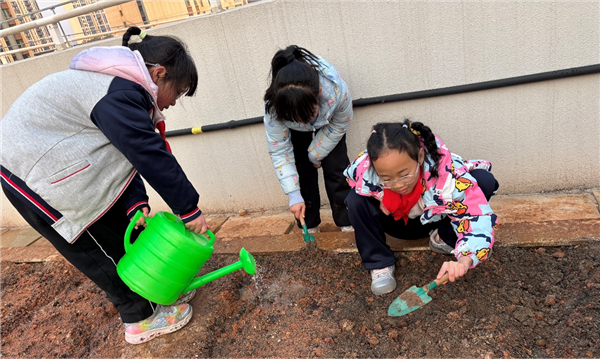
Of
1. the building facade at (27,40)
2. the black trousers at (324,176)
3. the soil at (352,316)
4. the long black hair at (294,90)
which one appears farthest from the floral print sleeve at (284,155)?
the building facade at (27,40)

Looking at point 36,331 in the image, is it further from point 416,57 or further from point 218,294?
point 416,57

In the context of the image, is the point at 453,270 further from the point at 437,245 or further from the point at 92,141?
the point at 92,141

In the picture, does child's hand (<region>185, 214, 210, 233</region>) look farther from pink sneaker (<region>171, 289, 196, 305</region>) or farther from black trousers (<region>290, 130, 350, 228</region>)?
black trousers (<region>290, 130, 350, 228</region>)

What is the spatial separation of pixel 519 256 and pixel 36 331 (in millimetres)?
2813

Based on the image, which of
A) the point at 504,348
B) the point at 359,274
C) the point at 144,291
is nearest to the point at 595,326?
the point at 504,348

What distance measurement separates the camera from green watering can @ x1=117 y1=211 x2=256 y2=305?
60.9 inches

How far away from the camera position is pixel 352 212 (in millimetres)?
1870

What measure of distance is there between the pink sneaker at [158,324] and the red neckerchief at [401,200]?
1207 millimetres

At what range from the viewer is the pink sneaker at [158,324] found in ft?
6.20

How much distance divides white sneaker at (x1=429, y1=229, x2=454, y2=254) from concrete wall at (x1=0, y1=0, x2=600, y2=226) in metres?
0.80

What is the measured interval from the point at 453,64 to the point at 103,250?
2256 millimetres

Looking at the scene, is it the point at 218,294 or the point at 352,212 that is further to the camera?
the point at 218,294

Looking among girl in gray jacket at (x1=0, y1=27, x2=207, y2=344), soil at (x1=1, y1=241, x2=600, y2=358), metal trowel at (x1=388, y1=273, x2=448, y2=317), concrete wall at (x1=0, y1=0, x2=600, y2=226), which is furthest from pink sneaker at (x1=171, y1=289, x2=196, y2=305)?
concrete wall at (x1=0, y1=0, x2=600, y2=226)

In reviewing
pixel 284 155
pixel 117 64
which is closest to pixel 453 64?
pixel 284 155
